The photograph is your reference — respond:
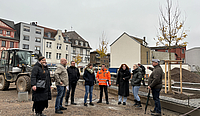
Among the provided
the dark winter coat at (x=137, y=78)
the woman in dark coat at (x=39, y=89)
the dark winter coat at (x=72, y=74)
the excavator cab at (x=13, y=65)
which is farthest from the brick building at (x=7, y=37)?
the dark winter coat at (x=137, y=78)

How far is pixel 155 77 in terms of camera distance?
18.2 ft

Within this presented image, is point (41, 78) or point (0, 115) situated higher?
point (41, 78)

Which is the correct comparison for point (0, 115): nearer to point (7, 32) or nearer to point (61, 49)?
point (7, 32)

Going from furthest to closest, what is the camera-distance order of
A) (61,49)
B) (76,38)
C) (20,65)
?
1. (76,38)
2. (61,49)
3. (20,65)

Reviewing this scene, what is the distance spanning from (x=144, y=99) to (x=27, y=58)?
8625 millimetres

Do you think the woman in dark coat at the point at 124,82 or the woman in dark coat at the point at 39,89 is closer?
the woman in dark coat at the point at 39,89

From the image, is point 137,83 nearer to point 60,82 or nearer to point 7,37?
point 60,82

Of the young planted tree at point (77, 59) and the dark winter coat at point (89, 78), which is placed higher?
the young planted tree at point (77, 59)

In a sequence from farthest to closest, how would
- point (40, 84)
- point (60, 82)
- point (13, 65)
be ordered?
point (13, 65) → point (60, 82) → point (40, 84)

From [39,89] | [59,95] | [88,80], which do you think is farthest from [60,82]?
[88,80]

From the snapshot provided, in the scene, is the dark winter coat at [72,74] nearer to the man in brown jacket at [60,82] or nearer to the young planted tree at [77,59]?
the man in brown jacket at [60,82]

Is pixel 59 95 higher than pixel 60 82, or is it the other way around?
pixel 60 82

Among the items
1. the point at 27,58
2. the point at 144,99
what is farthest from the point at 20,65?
the point at 144,99

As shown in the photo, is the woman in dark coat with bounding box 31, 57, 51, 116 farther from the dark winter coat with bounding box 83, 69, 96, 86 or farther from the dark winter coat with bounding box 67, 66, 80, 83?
the dark winter coat with bounding box 83, 69, 96, 86
